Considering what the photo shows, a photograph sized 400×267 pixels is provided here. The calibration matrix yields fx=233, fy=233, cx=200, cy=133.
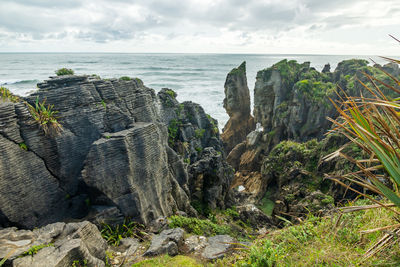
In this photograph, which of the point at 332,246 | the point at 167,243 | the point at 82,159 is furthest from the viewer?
the point at 82,159

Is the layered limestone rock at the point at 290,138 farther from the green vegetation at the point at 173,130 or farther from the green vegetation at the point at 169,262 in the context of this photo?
the green vegetation at the point at 169,262

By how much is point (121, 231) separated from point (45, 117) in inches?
217

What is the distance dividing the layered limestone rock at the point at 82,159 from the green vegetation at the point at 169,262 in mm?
3328

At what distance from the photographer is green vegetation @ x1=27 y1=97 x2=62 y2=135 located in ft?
29.4

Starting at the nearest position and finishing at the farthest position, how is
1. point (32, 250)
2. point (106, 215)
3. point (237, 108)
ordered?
point (32, 250) < point (106, 215) < point (237, 108)

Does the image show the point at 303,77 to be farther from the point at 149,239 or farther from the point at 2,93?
the point at 2,93

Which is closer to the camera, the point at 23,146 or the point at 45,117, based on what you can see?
the point at 23,146

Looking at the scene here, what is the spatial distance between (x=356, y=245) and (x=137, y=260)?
6.39m

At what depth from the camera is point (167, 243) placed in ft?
27.5

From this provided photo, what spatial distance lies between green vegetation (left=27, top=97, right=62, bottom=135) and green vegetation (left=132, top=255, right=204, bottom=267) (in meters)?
6.15

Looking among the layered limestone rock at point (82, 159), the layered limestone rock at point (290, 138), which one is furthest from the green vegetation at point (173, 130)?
the layered limestone rock at point (290, 138)

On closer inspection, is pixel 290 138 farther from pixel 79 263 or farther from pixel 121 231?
pixel 79 263

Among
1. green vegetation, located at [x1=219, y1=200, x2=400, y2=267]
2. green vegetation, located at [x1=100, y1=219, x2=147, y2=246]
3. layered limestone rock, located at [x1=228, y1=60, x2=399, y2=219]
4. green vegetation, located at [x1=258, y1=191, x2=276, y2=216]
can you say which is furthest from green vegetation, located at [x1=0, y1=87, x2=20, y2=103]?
green vegetation, located at [x1=258, y1=191, x2=276, y2=216]

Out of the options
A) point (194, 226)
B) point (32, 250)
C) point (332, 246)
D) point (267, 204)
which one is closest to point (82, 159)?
point (32, 250)
